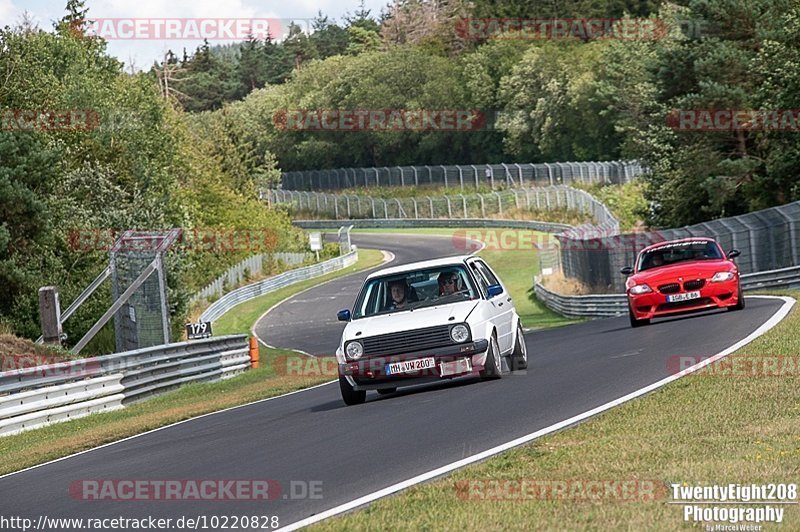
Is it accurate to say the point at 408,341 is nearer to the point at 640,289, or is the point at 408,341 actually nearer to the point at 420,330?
the point at 420,330

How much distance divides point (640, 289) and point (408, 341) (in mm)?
9208

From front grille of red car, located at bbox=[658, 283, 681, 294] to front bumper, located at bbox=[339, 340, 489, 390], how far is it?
8.63m

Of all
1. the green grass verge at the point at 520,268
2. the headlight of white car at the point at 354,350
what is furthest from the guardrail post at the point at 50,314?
the green grass verge at the point at 520,268

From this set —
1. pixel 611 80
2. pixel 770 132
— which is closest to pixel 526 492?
pixel 770 132

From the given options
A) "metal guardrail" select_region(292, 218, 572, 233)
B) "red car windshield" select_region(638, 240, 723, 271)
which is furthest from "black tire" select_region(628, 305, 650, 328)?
"metal guardrail" select_region(292, 218, 572, 233)

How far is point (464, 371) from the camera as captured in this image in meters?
15.3

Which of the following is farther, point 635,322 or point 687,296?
point 635,322

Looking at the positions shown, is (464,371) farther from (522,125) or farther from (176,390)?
(522,125)

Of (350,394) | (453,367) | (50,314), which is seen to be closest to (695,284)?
(453,367)

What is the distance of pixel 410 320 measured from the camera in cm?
1544

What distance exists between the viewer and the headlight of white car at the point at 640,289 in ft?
76.3

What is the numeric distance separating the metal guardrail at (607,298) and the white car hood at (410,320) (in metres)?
18.9

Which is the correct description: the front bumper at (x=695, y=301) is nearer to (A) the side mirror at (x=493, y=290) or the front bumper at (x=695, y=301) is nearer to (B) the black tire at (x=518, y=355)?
(B) the black tire at (x=518, y=355)

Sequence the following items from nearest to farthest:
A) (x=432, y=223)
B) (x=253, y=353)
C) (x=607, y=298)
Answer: (x=253, y=353)
(x=607, y=298)
(x=432, y=223)
